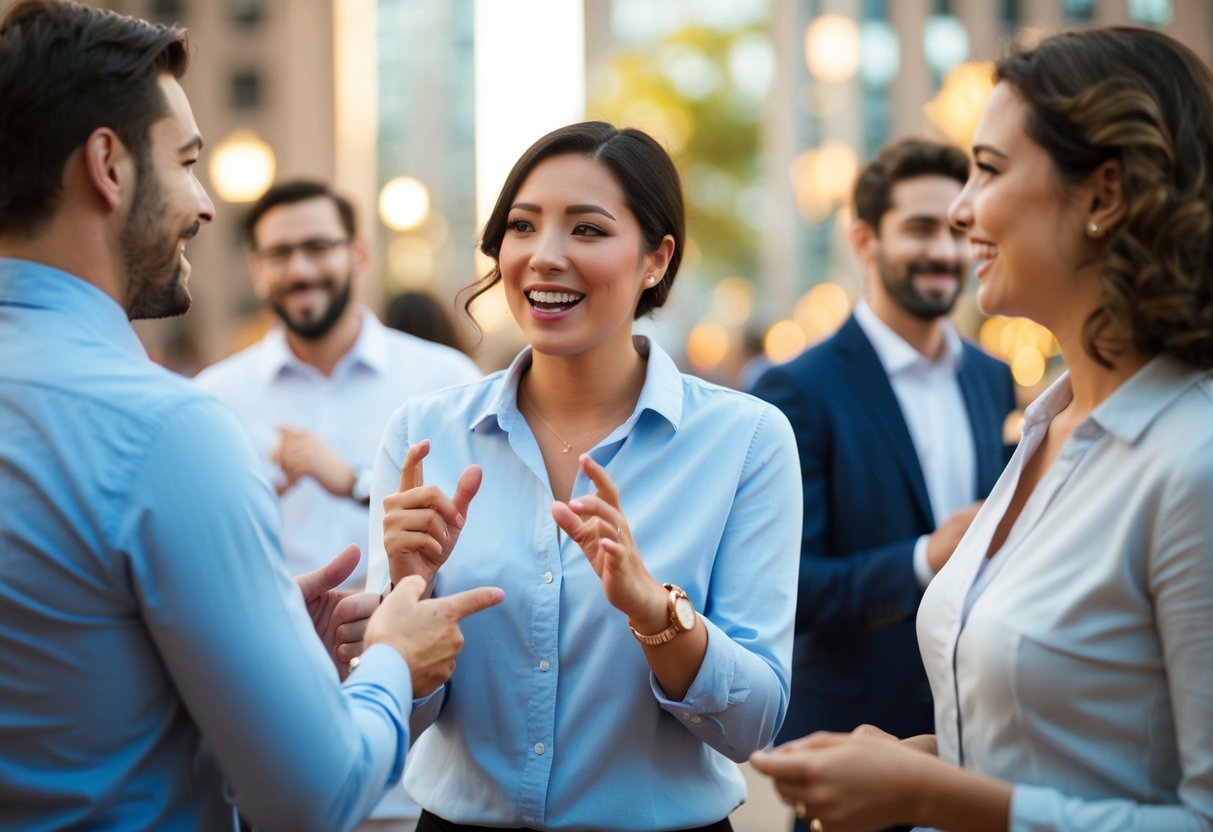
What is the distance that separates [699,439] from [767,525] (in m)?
0.24

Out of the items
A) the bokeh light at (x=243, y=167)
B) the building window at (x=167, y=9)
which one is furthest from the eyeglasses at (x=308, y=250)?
the building window at (x=167, y=9)

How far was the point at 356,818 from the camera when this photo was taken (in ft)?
6.40

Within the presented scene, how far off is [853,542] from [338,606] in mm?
2012

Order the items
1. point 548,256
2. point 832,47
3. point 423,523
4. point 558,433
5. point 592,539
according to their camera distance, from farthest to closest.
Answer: point 832,47 → point 558,433 → point 548,256 → point 423,523 → point 592,539

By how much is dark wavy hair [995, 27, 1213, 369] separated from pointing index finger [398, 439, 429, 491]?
4.09ft

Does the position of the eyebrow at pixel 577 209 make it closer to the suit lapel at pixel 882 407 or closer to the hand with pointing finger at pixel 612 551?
the hand with pointing finger at pixel 612 551

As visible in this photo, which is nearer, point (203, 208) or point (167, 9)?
point (203, 208)

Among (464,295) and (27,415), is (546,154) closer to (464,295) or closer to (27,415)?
(464,295)

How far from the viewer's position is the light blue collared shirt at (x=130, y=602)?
1805 mm

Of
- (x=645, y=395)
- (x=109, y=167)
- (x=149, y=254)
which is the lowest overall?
(x=645, y=395)

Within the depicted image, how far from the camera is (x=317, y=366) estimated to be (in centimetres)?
549

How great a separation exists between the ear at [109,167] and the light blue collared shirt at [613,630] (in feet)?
3.37

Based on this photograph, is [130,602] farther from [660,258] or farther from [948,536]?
[948,536]

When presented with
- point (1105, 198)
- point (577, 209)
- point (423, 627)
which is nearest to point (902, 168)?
point (577, 209)
